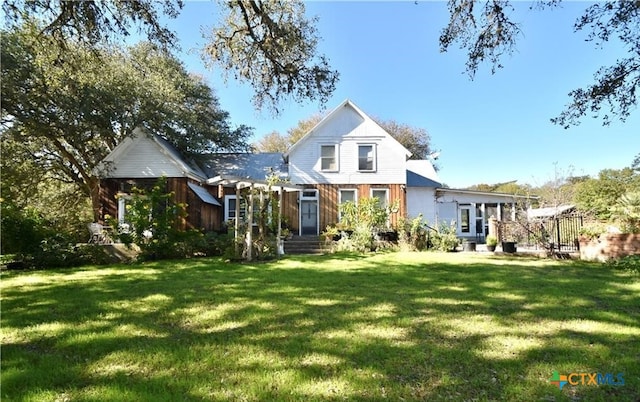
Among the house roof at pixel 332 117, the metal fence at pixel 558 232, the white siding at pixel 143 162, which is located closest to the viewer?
the metal fence at pixel 558 232

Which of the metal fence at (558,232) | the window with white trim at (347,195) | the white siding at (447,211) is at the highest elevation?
the window with white trim at (347,195)

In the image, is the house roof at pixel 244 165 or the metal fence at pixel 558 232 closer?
the metal fence at pixel 558 232

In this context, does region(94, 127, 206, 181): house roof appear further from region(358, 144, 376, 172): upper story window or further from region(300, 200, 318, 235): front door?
region(358, 144, 376, 172): upper story window

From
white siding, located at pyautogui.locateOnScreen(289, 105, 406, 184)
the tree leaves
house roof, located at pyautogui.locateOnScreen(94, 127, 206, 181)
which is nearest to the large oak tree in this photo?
house roof, located at pyautogui.locateOnScreen(94, 127, 206, 181)

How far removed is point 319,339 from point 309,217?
14028 millimetres

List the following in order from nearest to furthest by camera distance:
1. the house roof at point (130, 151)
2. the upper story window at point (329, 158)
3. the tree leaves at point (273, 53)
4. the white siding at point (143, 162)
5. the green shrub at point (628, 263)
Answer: the tree leaves at point (273, 53) < the green shrub at point (628, 263) < the house roof at point (130, 151) < the white siding at point (143, 162) < the upper story window at point (329, 158)

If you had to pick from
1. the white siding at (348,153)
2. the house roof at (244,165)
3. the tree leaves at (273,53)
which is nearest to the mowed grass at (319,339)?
the tree leaves at (273,53)

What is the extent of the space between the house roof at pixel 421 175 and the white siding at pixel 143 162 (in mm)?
12094

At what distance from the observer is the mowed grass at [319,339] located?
2557 mm

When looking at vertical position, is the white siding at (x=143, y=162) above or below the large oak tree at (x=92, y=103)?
below

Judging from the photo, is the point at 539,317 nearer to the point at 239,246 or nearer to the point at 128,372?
the point at 128,372

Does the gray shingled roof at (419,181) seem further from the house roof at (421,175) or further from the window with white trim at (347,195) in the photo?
the window with white trim at (347,195)

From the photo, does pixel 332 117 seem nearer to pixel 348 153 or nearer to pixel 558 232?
pixel 348 153

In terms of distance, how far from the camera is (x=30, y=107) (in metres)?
8.90
